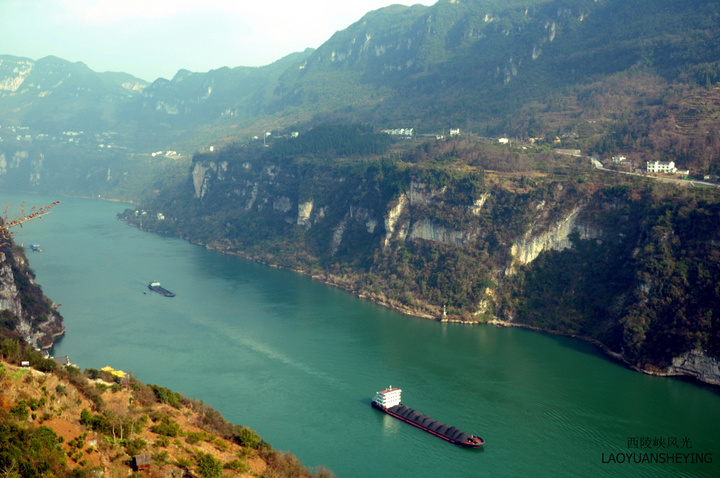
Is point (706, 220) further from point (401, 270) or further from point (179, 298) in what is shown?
point (179, 298)

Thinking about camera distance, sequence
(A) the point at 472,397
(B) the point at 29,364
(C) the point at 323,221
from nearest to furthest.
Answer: (B) the point at 29,364, (A) the point at 472,397, (C) the point at 323,221

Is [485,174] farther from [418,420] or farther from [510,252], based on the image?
[418,420]

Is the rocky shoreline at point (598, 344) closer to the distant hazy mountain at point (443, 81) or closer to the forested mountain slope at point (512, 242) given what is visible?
the forested mountain slope at point (512, 242)

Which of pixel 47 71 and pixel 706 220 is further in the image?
pixel 47 71

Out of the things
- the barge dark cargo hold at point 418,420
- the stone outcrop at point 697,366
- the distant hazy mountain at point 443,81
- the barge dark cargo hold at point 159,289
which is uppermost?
the distant hazy mountain at point 443,81

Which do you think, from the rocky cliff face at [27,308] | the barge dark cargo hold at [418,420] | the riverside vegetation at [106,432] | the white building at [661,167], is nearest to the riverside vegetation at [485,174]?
the white building at [661,167]

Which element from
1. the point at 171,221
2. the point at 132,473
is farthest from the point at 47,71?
the point at 132,473

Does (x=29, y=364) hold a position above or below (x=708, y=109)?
below
